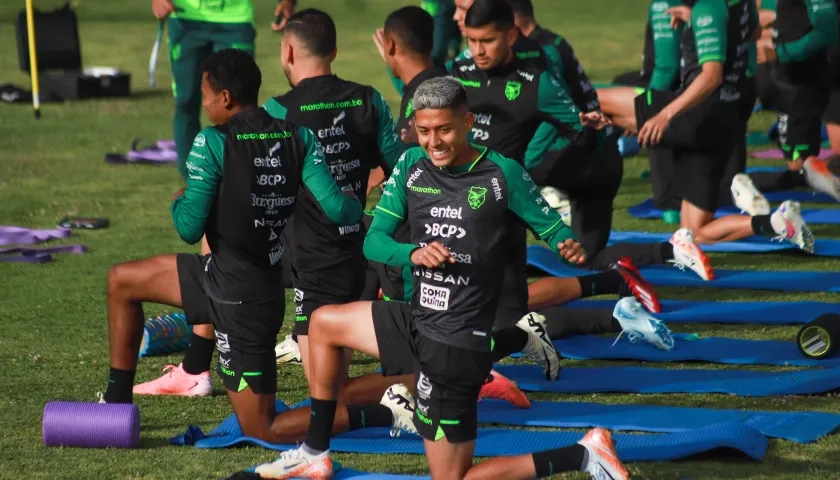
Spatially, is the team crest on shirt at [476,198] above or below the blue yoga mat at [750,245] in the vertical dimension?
above

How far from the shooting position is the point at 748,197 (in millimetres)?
10859

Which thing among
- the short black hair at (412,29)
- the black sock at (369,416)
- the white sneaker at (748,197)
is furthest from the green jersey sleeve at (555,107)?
the white sneaker at (748,197)

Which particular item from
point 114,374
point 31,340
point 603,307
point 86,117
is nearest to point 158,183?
point 86,117

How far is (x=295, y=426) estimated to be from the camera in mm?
6055

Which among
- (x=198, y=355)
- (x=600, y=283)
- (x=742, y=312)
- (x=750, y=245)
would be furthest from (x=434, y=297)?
(x=750, y=245)

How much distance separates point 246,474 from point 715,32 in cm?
518

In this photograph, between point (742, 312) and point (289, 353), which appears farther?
point (742, 312)

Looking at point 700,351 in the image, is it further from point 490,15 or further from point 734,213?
point 734,213

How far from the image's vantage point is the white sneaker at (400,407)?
6188 mm

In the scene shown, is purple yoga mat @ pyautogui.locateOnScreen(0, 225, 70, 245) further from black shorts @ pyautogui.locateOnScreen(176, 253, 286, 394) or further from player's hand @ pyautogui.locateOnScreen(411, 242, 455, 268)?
player's hand @ pyautogui.locateOnScreen(411, 242, 455, 268)

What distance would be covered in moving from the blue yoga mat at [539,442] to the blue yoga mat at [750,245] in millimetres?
4108

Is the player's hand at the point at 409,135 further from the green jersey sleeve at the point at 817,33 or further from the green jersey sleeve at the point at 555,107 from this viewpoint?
the green jersey sleeve at the point at 817,33

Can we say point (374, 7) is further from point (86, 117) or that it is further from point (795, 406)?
point (795, 406)

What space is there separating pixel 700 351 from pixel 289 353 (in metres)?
2.40
